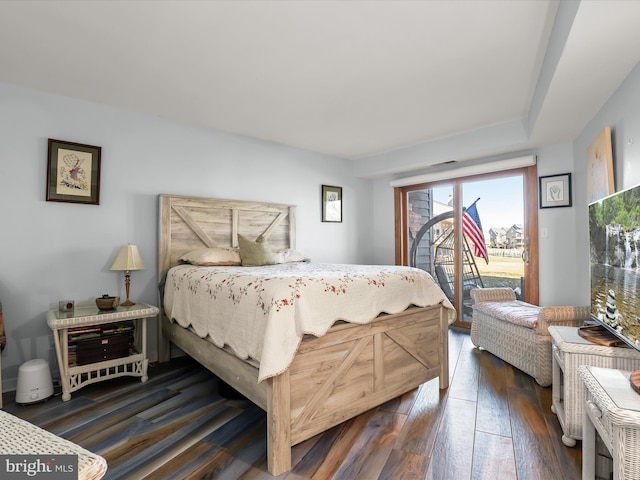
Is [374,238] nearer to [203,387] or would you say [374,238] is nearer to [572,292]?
[572,292]

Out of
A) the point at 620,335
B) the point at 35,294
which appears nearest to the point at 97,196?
the point at 35,294

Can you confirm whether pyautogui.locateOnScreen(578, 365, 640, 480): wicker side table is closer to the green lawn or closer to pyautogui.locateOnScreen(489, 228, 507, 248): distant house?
the green lawn

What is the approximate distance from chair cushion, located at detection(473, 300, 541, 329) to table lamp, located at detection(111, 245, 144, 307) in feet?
10.8

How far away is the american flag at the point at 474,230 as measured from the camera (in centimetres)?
437

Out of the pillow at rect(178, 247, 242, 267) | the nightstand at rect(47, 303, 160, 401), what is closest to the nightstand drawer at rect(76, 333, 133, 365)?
the nightstand at rect(47, 303, 160, 401)

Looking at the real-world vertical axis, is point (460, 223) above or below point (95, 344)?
above

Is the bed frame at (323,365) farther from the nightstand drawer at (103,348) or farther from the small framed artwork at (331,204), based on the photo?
the small framed artwork at (331,204)

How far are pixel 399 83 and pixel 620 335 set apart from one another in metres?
2.16

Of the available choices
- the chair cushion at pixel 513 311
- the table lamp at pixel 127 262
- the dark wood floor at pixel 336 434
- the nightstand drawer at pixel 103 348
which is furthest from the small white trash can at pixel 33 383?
the chair cushion at pixel 513 311

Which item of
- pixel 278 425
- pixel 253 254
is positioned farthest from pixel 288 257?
pixel 278 425

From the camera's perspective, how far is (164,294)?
10.5 ft

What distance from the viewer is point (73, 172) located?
114 inches

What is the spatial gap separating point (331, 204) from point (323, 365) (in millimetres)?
3200

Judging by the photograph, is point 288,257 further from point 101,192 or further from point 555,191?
point 555,191
